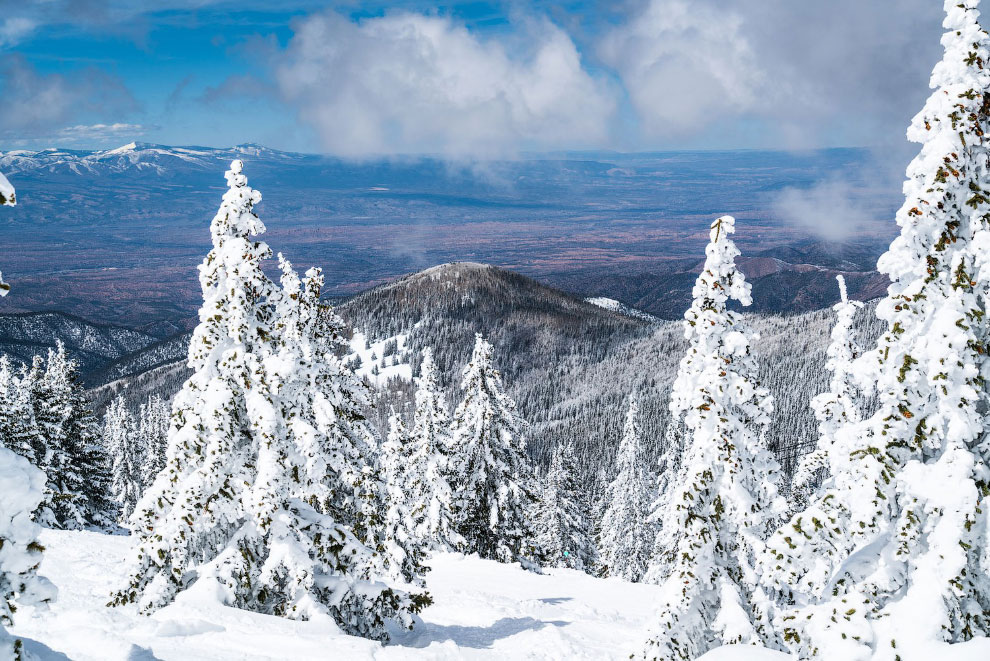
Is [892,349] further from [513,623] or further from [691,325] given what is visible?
[513,623]

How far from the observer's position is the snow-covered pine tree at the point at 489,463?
28.7 meters

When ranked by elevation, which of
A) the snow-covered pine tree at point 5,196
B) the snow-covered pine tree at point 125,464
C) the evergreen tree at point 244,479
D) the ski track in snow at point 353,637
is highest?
the snow-covered pine tree at point 5,196

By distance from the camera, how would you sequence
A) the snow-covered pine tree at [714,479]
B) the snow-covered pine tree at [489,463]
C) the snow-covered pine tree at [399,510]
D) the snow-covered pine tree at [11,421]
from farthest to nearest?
the snow-covered pine tree at [489,463] → the snow-covered pine tree at [11,421] → the snow-covered pine tree at [399,510] → the snow-covered pine tree at [714,479]

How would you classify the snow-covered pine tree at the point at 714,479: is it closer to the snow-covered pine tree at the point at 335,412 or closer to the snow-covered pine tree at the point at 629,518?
the snow-covered pine tree at the point at 335,412

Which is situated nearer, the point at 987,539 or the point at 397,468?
the point at 987,539

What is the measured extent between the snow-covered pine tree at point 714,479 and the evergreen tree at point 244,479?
560cm

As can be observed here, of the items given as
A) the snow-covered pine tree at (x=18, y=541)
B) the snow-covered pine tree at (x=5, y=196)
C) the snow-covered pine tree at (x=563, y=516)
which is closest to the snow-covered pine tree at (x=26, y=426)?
the snow-covered pine tree at (x=18, y=541)

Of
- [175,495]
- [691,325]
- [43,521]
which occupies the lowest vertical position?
[43,521]

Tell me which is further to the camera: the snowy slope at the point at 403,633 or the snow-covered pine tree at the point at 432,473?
the snow-covered pine tree at the point at 432,473

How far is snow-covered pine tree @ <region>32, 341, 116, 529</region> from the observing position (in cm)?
2895

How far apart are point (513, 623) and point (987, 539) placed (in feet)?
41.7

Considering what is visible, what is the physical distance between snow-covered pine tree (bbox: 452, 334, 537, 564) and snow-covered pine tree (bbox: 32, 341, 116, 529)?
17.5 m

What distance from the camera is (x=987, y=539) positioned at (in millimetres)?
7180

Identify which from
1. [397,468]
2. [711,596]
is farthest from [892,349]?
[397,468]
